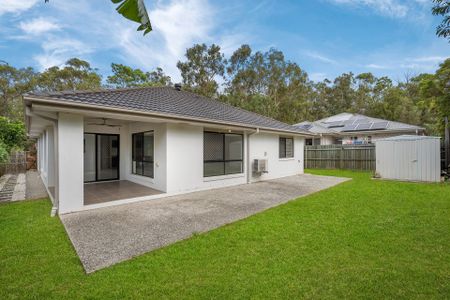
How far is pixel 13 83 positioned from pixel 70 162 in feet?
100

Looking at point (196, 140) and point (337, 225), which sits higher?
point (196, 140)

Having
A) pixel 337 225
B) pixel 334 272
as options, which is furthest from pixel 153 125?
pixel 334 272

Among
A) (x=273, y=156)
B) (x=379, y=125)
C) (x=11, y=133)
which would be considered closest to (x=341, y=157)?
(x=273, y=156)

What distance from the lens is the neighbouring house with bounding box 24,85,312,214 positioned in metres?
5.71

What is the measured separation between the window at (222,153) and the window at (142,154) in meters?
2.05

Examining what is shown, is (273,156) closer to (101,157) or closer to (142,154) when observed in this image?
(142,154)

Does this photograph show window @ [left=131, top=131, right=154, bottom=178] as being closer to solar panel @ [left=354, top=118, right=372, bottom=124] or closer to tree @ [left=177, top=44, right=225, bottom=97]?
tree @ [left=177, top=44, right=225, bottom=97]

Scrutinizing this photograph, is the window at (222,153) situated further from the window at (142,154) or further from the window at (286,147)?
the window at (286,147)

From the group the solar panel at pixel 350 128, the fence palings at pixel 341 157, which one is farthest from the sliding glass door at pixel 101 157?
the solar panel at pixel 350 128

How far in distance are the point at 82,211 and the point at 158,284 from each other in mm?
4251

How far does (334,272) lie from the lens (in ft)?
9.82

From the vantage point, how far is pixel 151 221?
5133 mm

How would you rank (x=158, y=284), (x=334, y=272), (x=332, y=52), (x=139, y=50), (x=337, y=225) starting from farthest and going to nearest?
(x=332, y=52), (x=139, y=50), (x=337, y=225), (x=334, y=272), (x=158, y=284)

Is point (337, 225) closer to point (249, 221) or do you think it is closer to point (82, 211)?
point (249, 221)
